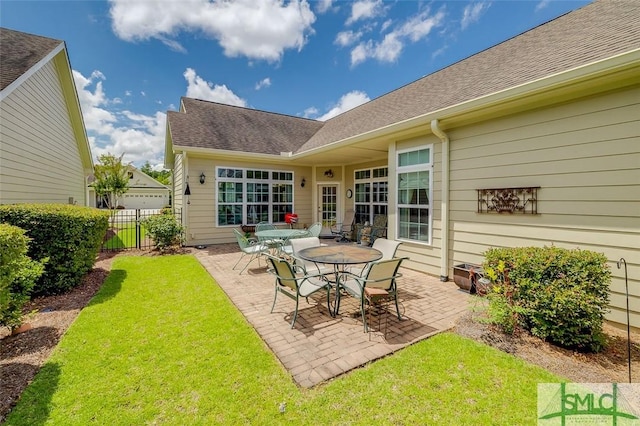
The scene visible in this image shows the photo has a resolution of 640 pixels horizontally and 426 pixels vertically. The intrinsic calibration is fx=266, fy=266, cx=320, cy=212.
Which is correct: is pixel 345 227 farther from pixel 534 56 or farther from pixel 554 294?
pixel 554 294

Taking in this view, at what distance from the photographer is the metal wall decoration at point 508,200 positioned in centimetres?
406

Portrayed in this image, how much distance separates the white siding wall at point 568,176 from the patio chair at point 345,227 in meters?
5.02

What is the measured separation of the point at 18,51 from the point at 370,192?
9.93 metres

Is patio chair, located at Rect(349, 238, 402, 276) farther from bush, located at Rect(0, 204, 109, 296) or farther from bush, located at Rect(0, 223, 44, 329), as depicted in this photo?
bush, located at Rect(0, 204, 109, 296)

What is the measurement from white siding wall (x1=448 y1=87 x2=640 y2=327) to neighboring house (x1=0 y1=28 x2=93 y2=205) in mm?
8560

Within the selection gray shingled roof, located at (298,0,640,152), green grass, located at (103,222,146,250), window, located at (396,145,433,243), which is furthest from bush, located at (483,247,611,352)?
green grass, located at (103,222,146,250)

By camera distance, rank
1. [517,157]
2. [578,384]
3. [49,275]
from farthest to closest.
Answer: [49,275], [517,157], [578,384]

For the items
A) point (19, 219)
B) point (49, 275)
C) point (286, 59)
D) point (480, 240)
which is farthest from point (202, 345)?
Result: point (286, 59)

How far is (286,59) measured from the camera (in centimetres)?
1208

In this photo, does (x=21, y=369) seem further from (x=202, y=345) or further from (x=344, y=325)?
(x=344, y=325)

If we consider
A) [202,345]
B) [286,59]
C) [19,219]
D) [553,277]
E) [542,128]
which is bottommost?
[202,345]

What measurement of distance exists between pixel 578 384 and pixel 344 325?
226cm

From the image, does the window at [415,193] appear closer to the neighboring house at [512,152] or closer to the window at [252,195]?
the neighboring house at [512,152]

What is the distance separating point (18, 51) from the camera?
6.27 metres
